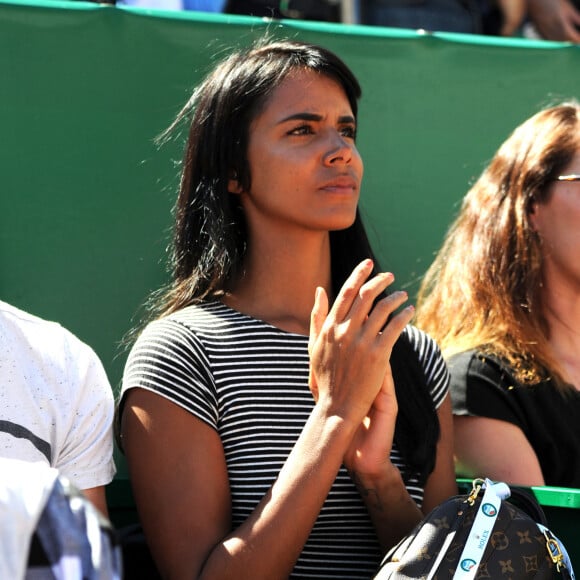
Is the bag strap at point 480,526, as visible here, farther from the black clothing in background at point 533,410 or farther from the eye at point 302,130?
the eye at point 302,130

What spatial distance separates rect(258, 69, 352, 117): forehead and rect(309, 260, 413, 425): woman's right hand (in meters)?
0.55

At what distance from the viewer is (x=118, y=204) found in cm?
311

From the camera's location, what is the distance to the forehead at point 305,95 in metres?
2.44

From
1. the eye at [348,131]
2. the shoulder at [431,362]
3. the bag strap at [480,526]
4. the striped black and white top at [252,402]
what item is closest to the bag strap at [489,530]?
the bag strap at [480,526]

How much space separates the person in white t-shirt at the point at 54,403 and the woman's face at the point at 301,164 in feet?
1.97

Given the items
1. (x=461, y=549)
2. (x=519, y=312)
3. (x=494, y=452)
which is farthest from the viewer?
(x=519, y=312)

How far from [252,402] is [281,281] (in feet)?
1.09

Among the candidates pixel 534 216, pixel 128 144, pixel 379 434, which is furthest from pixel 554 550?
pixel 128 144

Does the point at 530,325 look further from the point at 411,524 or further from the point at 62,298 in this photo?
the point at 62,298

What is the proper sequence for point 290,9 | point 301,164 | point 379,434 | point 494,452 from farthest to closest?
point 290,9 → point 494,452 → point 301,164 → point 379,434

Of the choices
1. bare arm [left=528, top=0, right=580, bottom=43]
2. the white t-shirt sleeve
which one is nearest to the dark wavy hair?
the white t-shirt sleeve

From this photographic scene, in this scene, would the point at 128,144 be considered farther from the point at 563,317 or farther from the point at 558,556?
the point at 558,556

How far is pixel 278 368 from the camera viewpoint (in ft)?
7.49

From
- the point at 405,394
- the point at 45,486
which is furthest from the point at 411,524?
the point at 45,486
